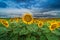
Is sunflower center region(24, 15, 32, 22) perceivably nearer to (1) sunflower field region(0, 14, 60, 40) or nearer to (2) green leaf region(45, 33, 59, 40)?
(1) sunflower field region(0, 14, 60, 40)

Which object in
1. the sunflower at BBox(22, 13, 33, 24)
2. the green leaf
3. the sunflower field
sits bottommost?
the green leaf

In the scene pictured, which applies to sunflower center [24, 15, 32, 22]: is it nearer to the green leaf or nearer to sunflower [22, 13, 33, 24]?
sunflower [22, 13, 33, 24]

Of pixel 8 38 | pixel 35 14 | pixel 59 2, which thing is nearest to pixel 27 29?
pixel 8 38

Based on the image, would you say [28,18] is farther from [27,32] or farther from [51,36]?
[51,36]

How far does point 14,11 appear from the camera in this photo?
159 cm

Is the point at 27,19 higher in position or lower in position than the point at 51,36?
higher

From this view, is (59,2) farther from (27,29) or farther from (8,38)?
(8,38)

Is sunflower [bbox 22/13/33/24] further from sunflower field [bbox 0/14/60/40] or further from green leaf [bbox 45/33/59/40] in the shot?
green leaf [bbox 45/33/59/40]

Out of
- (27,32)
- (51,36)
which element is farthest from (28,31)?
(51,36)

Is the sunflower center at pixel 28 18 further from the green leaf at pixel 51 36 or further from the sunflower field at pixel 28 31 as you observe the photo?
the green leaf at pixel 51 36

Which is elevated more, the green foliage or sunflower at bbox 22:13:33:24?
sunflower at bbox 22:13:33:24

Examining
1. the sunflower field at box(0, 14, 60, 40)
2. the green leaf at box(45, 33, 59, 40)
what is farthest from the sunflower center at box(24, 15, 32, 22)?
the green leaf at box(45, 33, 59, 40)

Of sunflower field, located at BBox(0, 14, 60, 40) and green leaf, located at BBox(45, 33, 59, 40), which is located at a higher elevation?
sunflower field, located at BBox(0, 14, 60, 40)

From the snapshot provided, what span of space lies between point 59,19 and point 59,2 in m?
0.16
